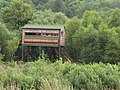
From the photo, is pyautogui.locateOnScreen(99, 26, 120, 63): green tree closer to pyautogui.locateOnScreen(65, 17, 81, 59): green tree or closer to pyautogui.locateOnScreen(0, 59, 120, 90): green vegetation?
pyautogui.locateOnScreen(65, 17, 81, 59): green tree

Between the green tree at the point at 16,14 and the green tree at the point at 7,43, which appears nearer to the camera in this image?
the green tree at the point at 7,43

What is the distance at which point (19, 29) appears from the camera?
3391 cm

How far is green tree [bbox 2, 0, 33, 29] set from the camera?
34.0 m

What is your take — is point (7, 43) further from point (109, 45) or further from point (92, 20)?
point (92, 20)

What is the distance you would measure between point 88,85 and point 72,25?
75.2ft

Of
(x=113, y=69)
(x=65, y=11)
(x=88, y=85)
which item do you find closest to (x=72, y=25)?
(x=113, y=69)

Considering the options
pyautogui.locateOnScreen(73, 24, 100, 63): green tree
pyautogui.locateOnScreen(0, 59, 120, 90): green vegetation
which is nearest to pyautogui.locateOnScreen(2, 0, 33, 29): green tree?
pyautogui.locateOnScreen(73, 24, 100, 63): green tree

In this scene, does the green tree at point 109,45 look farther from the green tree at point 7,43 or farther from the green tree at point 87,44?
the green tree at point 7,43

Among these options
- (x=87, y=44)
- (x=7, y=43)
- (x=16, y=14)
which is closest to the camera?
(x=7, y=43)

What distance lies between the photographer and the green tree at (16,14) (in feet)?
111

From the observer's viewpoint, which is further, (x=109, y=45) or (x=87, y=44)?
(x=87, y=44)

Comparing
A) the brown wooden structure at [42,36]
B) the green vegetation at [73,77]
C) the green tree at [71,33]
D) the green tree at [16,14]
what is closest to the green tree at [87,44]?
the green tree at [71,33]

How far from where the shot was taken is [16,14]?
111 feet

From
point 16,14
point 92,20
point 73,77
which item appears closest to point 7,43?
point 16,14
